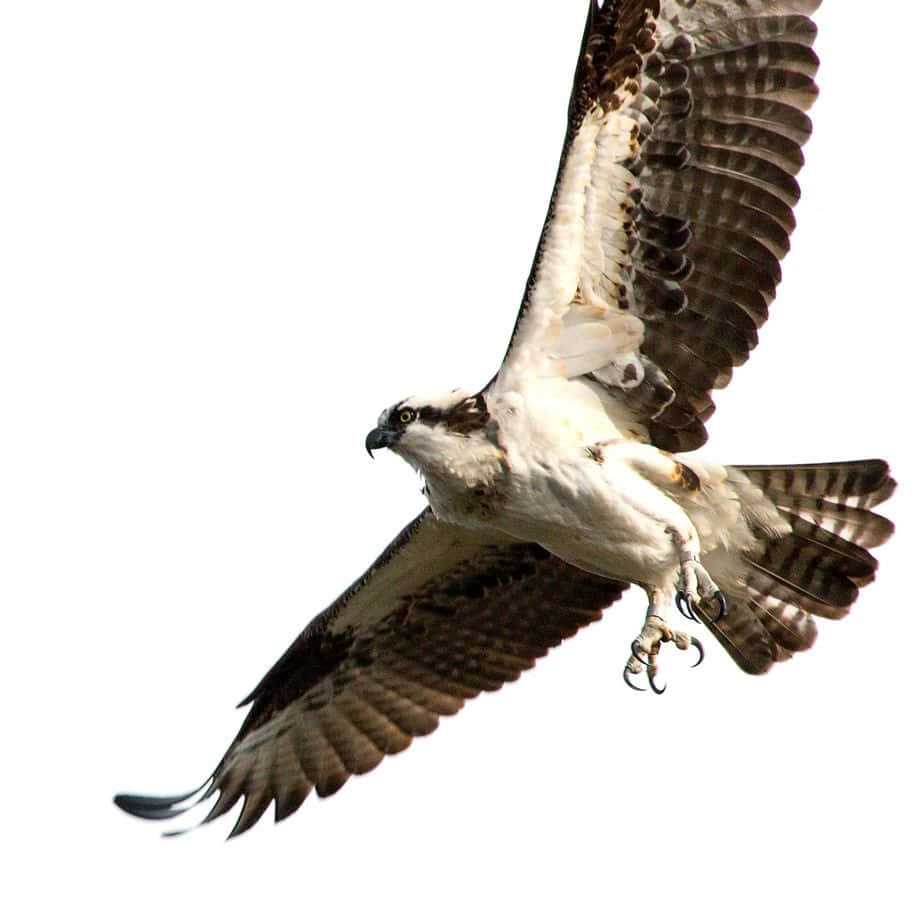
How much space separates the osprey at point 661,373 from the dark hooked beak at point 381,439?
0.01 m

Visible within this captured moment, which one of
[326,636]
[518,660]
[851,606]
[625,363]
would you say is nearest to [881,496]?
[851,606]

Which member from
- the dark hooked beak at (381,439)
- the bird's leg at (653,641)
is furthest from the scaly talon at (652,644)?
the dark hooked beak at (381,439)

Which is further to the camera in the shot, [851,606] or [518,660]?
[518,660]

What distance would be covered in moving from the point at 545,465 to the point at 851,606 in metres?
2.30

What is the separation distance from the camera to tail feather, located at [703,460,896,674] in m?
11.8

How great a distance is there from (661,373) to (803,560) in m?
1.51

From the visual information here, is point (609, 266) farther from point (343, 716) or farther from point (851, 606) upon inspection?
point (343, 716)

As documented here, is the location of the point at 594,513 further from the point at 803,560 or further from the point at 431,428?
the point at 803,560

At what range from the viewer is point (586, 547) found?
11.2 metres

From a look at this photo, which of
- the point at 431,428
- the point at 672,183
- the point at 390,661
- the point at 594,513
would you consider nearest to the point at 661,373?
the point at 594,513

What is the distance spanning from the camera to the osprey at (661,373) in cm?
1088

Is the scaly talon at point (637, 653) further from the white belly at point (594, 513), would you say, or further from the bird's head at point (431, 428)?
the bird's head at point (431, 428)

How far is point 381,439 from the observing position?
1110 cm

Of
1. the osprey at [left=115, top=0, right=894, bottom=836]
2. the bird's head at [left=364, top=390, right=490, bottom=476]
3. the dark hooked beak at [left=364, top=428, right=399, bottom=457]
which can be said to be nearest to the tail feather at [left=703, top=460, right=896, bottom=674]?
the osprey at [left=115, top=0, right=894, bottom=836]
